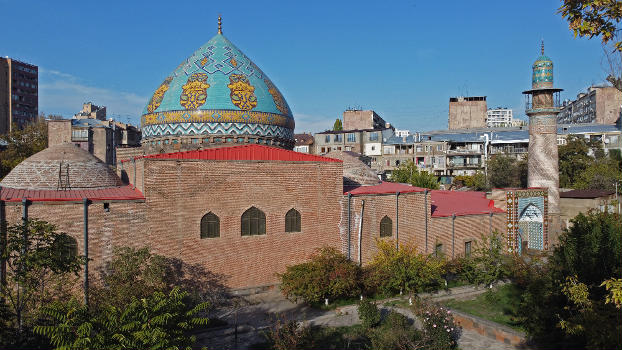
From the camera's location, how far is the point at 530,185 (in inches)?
857

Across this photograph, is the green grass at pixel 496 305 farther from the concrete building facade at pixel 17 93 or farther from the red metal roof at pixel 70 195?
the concrete building facade at pixel 17 93

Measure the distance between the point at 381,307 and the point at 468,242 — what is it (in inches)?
277

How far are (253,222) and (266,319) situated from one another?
9.91 ft

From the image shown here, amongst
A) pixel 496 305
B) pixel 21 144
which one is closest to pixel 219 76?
pixel 496 305

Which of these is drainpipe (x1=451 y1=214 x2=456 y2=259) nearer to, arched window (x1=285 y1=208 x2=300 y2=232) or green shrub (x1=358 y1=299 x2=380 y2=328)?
arched window (x1=285 y1=208 x2=300 y2=232)

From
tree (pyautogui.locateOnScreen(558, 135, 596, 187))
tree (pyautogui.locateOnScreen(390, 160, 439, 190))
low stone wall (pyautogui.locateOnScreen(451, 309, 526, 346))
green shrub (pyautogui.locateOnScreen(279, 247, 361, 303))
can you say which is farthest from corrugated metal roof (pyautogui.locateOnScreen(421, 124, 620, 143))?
low stone wall (pyautogui.locateOnScreen(451, 309, 526, 346))

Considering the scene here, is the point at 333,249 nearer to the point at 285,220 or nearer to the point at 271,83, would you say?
the point at 285,220

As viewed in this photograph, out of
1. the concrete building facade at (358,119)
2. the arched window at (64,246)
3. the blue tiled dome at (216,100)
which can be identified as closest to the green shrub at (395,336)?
the arched window at (64,246)

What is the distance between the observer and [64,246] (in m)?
9.80

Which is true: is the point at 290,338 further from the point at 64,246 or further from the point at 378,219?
the point at 378,219

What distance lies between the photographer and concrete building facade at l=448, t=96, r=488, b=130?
52844mm

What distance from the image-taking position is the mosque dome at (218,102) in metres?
15.4

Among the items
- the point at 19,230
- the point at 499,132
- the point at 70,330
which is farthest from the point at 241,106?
the point at 499,132

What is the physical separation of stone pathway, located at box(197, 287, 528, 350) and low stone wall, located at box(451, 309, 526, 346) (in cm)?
12
